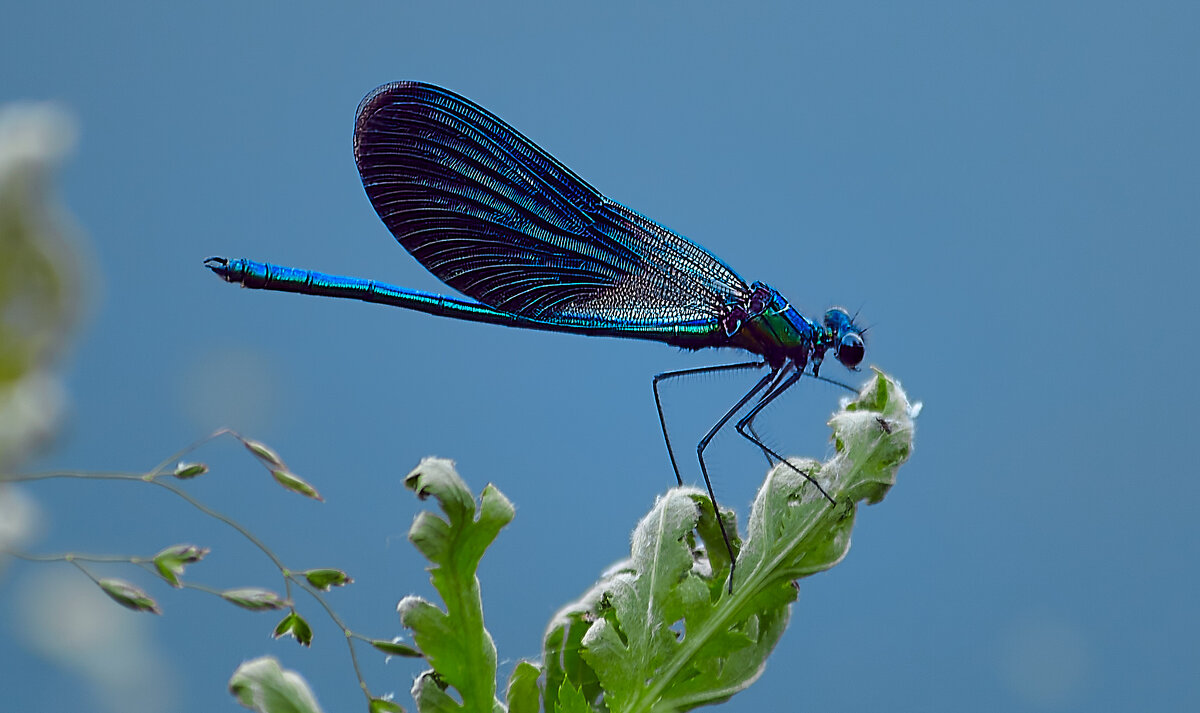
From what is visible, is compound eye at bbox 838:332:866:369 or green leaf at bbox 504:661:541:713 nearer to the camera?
green leaf at bbox 504:661:541:713

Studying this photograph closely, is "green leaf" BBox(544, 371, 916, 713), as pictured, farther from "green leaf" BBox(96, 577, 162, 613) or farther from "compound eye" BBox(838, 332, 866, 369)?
"compound eye" BBox(838, 332, 866, 369)

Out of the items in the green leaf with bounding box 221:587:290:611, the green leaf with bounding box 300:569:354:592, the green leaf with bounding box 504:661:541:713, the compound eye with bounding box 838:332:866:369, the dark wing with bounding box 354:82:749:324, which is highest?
the dark wing with bounding box 354:82:749:324

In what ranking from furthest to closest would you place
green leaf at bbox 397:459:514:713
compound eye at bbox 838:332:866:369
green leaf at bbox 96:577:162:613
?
compound eye at bbox 838:332:866:369 → green leaf at bbox 397:459:514:713 → green leaf at bbox 96:577:162:613

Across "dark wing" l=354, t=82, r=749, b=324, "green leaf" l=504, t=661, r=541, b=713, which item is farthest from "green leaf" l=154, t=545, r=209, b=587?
"dark wing" l=354, t=82, r=749, b=324

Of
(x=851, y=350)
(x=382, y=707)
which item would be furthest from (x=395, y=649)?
(x=851, y=350)

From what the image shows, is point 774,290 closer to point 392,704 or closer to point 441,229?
point 441,229

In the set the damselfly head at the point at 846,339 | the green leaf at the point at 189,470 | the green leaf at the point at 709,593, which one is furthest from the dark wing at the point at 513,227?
the green leaf at the point at 189,470

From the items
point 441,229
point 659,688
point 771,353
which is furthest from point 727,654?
point 441,229

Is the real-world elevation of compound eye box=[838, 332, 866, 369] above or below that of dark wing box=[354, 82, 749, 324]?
below

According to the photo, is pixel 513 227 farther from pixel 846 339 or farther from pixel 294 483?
pixel 294 483
